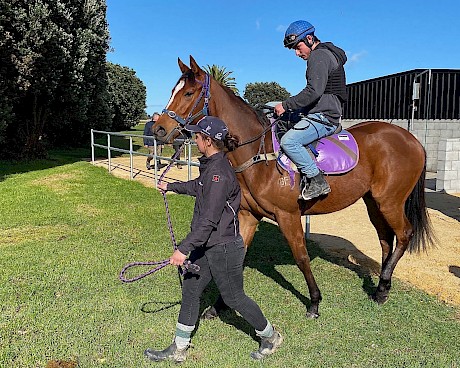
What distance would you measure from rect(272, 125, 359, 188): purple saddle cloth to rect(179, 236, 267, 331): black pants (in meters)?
1.22

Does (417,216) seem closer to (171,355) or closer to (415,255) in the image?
(415,255)

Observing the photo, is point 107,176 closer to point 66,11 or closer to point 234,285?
point 66,11

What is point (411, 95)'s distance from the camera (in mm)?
14969

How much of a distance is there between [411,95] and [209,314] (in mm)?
13695

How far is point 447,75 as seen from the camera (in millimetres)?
14445

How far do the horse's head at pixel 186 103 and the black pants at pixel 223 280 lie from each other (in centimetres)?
116

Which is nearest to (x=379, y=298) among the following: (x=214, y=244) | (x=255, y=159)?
(x=255, y=159)

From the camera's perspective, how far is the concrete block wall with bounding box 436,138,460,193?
1030cm

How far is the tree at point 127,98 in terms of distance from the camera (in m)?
33.8

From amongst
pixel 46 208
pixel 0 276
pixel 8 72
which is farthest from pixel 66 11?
pixel 0 276

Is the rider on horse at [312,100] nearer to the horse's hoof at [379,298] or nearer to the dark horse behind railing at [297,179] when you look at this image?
the dark horse behind railing at [297,179]

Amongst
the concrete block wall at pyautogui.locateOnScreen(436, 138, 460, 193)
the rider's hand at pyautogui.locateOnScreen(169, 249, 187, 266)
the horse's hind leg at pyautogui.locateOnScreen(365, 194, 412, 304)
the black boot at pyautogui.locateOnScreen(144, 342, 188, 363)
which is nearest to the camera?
the rider's hand at pyautogui.locateOnScreen(169, 249, 187, 266)

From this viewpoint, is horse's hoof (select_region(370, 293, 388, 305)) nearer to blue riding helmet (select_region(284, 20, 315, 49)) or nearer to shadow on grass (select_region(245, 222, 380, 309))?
shadow on grass (select_region(245, 222, 380, 309))

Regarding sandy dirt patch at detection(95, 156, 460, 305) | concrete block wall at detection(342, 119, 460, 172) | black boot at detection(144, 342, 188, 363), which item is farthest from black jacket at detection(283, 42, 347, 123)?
concrete block wall at detection(342, 119, 460, 172)
